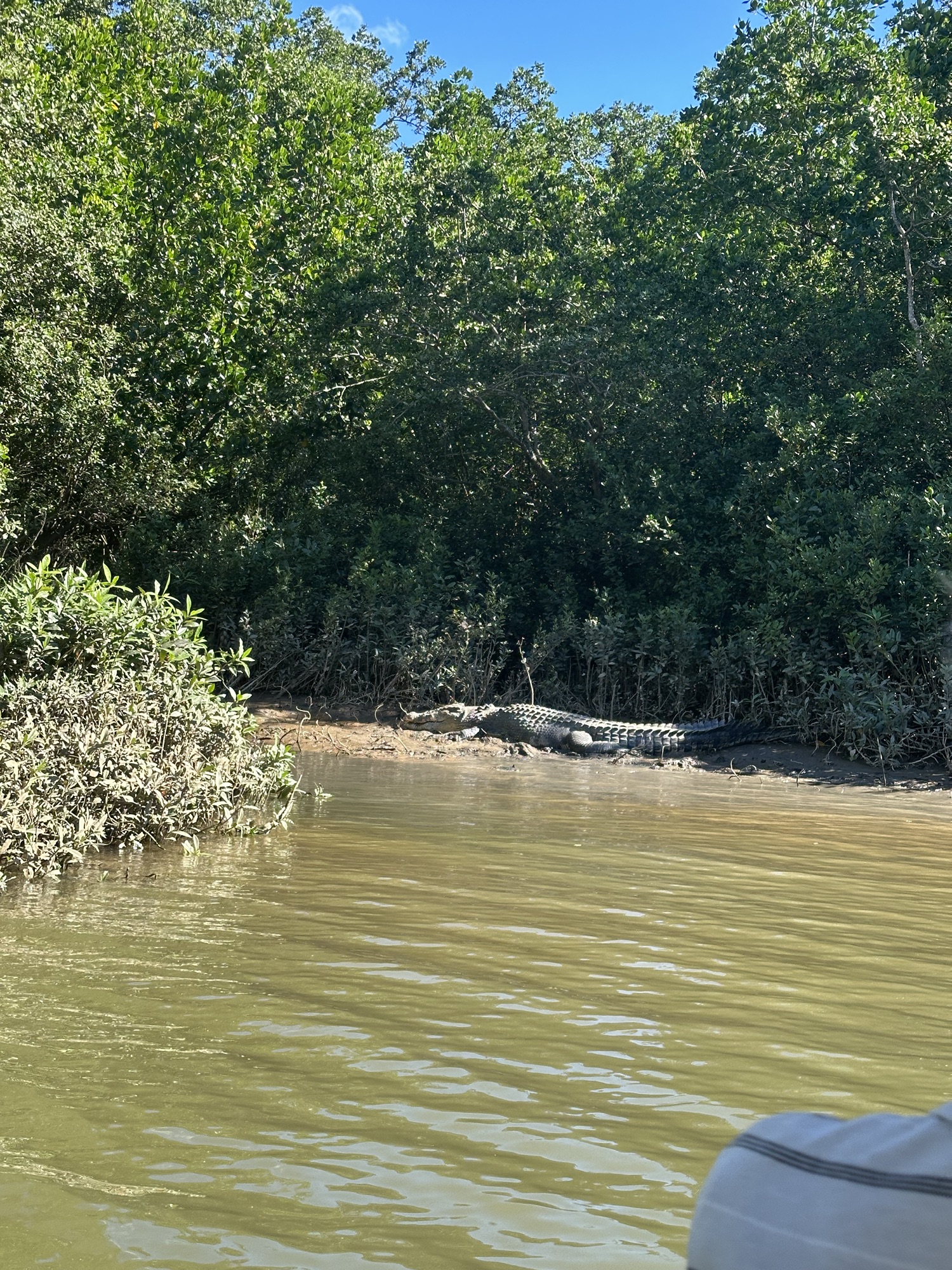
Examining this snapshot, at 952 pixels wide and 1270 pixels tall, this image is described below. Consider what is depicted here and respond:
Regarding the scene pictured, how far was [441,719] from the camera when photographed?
15.9 m

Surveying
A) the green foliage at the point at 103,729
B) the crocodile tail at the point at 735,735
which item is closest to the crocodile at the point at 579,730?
the crocodile tail at the point at 735,735

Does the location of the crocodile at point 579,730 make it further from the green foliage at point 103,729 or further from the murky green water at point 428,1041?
the green foliage at point 103,729

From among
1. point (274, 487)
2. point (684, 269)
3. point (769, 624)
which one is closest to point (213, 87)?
point (274, 487)

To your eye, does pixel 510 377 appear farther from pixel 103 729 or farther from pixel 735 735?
pixel 103 729

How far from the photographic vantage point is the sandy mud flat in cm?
1345

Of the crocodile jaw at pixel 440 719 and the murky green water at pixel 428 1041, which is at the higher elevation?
the crocodile jaw at pixel 440 719

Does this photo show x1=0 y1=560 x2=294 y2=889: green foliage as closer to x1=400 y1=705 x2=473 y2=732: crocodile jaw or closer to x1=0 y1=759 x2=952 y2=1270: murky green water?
x1=0 y1=759 x2=952 y2=1270: murky green water

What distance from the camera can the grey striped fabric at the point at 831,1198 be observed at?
91cm

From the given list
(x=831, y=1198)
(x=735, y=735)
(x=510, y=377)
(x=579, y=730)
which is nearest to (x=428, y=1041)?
(x=831, y=1198)

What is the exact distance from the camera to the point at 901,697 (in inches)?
566

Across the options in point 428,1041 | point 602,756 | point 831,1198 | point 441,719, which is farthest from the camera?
point 441,719

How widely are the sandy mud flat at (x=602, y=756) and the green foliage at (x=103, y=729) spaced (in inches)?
194

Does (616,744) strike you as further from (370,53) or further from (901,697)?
(370,53)

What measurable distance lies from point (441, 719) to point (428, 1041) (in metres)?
11.8
